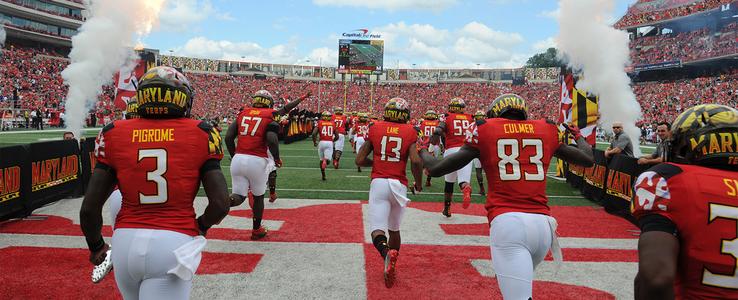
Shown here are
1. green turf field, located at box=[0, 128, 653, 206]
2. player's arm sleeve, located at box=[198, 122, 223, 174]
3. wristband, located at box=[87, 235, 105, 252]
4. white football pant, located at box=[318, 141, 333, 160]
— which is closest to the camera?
→ player's arm sleeve, located at box=[198, 122, 223, 174]

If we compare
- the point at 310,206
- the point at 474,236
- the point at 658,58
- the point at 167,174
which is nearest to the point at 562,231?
the point at 474,236

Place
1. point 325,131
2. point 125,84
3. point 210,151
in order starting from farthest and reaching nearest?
point 325,131 → point 125,84 → point 210,151

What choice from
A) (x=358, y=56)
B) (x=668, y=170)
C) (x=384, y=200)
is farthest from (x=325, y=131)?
(x=358, y=56)

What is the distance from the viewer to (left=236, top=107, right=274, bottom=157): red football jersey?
23.2 ft

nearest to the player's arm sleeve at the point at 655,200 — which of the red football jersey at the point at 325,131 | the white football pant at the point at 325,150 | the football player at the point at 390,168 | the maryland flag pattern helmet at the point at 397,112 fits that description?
the football player at the point at 390,168

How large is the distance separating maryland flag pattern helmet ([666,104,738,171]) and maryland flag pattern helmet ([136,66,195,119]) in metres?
2.65

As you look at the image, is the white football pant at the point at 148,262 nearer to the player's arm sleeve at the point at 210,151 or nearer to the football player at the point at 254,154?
the player's arm sleeve at the point at 210,151

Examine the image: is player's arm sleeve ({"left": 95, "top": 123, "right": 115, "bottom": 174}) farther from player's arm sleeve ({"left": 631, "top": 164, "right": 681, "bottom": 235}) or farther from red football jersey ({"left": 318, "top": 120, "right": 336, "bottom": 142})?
red football jersey ({"left": 318, "top": 120, "right": 336, "bottom": 142})

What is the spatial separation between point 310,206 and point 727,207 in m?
8.39

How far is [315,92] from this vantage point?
7431 centimetres

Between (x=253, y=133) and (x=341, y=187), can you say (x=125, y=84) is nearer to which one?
(x=341, y=187)

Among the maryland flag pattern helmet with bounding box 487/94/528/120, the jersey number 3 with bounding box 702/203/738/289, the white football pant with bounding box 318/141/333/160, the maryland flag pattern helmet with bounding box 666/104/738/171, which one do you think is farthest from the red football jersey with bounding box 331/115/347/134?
the jersey number 3 with bounding box 702/203/738/289

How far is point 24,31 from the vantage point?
51969 mm

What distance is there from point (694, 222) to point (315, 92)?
73.6 metres
